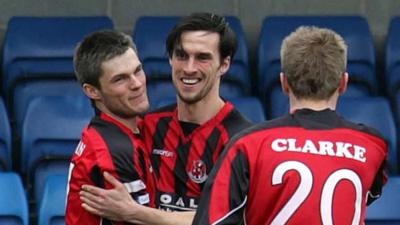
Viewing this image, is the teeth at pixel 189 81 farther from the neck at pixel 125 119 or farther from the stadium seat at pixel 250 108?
the stadium seat at pixel 250 108

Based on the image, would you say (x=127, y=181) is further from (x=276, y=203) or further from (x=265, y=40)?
(x=265, y=40)

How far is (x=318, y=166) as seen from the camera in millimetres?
3795

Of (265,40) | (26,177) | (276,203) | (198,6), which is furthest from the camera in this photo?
(198,6)

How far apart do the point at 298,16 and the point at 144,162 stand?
10.2 ft

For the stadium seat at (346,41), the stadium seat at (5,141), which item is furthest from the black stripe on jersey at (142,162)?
the stadium seat at (346,41)

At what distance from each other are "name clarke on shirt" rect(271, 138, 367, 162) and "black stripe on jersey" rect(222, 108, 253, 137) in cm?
62

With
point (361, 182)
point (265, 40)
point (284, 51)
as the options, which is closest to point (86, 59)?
point (284, 51)

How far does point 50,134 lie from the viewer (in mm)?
6215

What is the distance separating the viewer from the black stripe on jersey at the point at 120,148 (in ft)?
13.9

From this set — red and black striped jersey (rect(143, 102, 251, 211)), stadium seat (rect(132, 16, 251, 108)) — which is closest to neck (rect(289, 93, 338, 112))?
red and black striped jersey (rect(143, 102, 251, 211))

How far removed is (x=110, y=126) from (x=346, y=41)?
303 centimetres

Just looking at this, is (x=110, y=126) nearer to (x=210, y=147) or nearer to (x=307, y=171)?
(x=210, y=147)

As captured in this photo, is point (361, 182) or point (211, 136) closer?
point (361, 182)

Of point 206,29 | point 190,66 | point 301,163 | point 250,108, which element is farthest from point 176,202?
point 250,108
